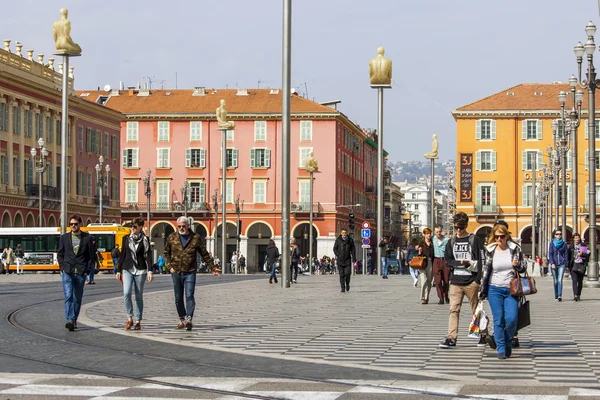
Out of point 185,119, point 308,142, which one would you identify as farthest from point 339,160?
point 185,119

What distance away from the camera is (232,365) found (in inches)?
528

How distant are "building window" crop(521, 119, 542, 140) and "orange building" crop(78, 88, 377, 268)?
52.4 feet

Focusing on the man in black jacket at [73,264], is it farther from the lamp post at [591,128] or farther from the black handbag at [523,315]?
the lamp post at [591,128]

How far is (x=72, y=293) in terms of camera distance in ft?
60.8

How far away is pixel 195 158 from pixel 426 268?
3292 inches

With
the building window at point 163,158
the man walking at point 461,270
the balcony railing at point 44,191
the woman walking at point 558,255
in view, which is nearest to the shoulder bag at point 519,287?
the man walking at point 461,270

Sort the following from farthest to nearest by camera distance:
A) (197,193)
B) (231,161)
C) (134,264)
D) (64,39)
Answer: (197,193) → (231,161) → (64,39) → (134,264)

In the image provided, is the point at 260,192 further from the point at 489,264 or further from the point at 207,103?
the point at 489,264

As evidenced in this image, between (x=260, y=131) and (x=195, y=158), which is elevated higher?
(x=260, y=131)

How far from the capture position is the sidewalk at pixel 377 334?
1333 cm

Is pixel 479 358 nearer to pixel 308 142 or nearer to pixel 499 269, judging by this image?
pixel 499 269

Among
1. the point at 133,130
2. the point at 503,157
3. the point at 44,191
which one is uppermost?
the point at 133,130

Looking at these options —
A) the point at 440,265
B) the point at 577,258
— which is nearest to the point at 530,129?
the point at 577,258

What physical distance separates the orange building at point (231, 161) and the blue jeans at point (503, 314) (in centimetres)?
9244
